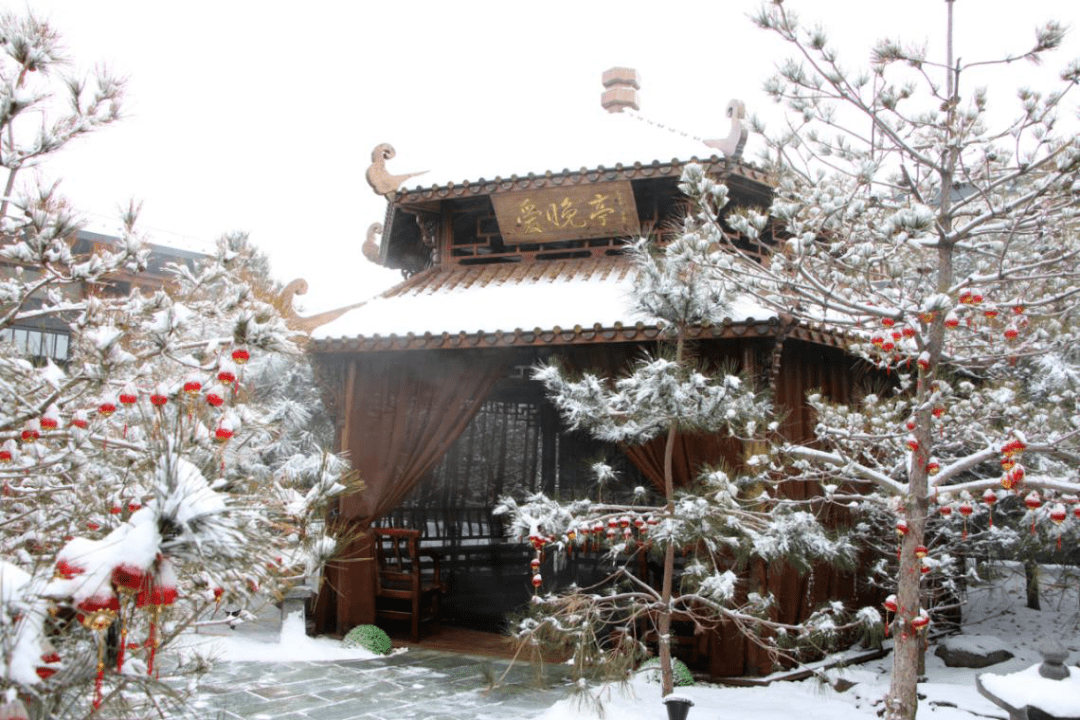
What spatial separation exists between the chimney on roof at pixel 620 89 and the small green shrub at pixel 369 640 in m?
5.62

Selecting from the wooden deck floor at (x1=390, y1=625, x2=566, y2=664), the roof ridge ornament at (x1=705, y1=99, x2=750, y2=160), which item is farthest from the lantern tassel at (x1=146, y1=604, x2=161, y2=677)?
the roof ridge ornament at (x1=705, y1=99, x2=750, y2=160)

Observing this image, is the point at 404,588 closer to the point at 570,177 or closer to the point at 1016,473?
the point at 570,177

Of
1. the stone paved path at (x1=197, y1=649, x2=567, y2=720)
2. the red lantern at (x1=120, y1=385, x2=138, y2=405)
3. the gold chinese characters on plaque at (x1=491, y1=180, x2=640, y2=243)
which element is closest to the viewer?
the red lantern at (x1=120, y1=385, x2=138, y2=405)

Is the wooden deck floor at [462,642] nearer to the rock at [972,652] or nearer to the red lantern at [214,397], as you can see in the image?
the rock at [972,652]

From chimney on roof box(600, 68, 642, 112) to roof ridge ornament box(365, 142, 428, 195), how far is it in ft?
7.57

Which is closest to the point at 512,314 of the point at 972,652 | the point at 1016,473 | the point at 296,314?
the point at 296,314

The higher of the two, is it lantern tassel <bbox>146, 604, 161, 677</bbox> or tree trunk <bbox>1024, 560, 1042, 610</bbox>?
lantern tassel <bbox>146, 604, 161, 677</bbox>

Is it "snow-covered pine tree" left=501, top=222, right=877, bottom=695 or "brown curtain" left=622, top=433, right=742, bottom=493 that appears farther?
"brown curtain" left=622, top=433, right=742, bottom=493

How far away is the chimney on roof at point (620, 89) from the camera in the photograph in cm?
920

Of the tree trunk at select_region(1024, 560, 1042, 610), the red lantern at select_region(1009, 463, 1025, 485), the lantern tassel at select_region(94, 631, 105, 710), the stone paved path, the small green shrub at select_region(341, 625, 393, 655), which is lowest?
the stone paved path

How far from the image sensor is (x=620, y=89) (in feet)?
30.3

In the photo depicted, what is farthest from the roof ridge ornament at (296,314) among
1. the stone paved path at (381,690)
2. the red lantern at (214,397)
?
the red lantern at (214,397)

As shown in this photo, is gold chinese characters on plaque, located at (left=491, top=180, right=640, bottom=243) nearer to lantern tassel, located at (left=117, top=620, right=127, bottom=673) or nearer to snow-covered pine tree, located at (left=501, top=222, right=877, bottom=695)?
snow-covered pine tree, located at (left=501, top=222, right=877, bottom=695)

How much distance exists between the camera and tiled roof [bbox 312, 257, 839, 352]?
6.06 meters
